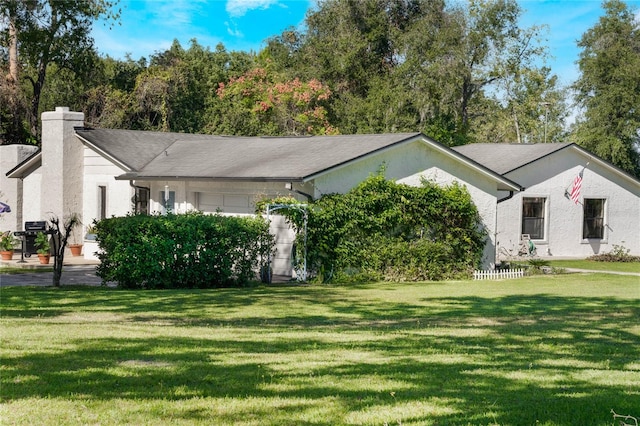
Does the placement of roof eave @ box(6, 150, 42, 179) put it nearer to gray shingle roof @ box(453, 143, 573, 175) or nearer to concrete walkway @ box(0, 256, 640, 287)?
concrete walkway @ box(0, 256, 640, 287)

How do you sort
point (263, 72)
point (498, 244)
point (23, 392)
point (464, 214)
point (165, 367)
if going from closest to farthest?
point (23, 392)
point (165, 367)
point (464, 214)
point (498, 244)
point (263, 72)

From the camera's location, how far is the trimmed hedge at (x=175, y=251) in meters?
18.7

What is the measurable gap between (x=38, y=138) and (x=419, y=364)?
3823 cm

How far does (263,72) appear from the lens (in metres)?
53.9

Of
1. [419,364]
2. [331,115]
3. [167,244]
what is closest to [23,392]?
[419,364]

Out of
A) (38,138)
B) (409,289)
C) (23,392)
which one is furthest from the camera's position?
(38,138)

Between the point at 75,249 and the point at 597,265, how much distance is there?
18.2 m

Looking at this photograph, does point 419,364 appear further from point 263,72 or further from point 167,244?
point 263,72

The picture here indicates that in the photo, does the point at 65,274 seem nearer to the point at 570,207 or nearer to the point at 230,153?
the point at 230,153

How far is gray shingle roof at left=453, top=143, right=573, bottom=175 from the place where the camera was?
32.5 m

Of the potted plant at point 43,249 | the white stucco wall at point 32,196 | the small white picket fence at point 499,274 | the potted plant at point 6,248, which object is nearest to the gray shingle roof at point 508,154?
the small white picket fence at point 499,274

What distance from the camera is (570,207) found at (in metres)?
33.8

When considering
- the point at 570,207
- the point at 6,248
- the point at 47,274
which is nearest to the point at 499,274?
the point at 570,207

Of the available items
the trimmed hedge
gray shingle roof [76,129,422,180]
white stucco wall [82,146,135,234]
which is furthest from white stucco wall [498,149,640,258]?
the trimmed hedge
